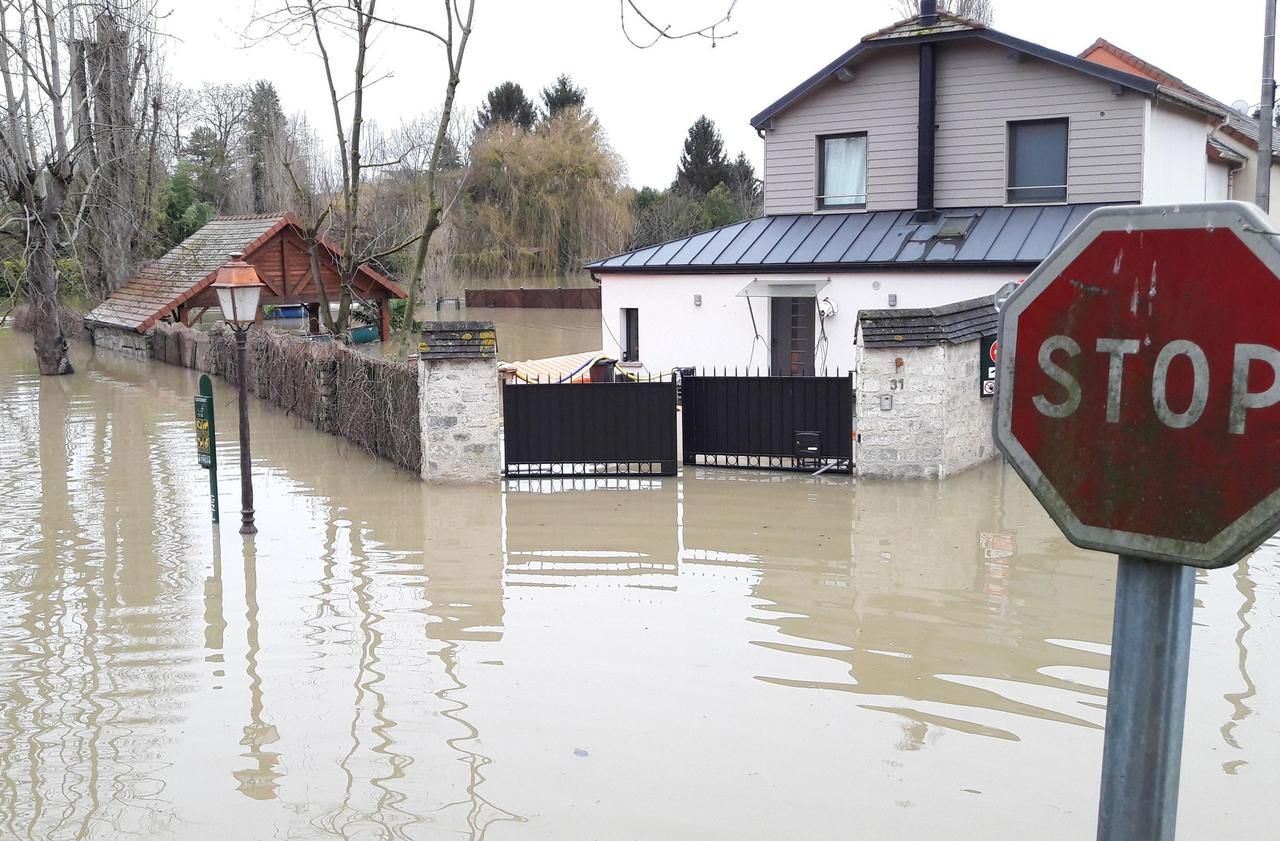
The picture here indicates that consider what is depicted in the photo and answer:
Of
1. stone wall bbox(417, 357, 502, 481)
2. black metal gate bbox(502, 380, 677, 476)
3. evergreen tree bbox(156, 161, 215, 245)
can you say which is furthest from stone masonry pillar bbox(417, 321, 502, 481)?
evergreen tree bbox(156, 161, 215, 245)

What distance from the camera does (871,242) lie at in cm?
1914

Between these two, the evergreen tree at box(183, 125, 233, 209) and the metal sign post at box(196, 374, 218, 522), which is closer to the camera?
the metal sign post at box(196, 374, 218, 522)

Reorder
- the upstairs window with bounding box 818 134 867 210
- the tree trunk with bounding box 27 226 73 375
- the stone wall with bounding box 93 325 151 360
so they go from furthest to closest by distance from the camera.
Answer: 1. the stone wall with bounding box 93 325 151 360
2. the tree trunk with bounding box 27 226 73 375
3. the upstairs window with bounding box 818 134 867 210

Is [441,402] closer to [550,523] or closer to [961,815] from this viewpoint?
[550,523]

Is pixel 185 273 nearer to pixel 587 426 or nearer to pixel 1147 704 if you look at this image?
pixel 587 426

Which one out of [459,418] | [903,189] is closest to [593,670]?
[459,418]

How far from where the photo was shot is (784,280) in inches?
753

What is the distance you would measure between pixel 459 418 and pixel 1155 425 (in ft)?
39.6

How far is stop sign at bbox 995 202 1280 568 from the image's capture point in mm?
1709

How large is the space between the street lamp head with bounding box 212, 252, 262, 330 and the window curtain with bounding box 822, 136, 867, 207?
1235 centimetres

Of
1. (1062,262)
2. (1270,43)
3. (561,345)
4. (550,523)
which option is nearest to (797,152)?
(1270,43)

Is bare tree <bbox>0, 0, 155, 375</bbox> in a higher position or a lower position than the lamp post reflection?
higher

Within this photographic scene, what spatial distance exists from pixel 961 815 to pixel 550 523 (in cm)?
682

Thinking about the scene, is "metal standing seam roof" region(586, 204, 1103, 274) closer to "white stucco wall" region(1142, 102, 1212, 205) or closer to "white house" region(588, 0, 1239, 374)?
"white house" region(588, 0, 1239, 374)
